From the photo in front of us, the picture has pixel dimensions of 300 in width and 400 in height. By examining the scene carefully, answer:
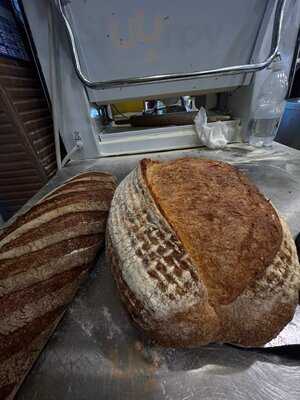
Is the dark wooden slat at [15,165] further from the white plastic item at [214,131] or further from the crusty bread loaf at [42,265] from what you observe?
the white plastic item at [214,131]

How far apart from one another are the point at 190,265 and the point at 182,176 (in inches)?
6.9

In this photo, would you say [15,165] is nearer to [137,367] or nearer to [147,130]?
[147,130]

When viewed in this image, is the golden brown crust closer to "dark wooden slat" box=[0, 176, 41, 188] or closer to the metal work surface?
the metal work surface

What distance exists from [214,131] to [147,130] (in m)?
0.30

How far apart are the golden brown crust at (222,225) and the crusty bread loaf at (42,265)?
0.56 feet

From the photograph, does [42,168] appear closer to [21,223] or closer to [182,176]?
[21,223]

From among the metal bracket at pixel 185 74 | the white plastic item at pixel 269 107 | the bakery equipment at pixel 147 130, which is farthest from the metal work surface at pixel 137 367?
the white plastic item at pixel 269 107

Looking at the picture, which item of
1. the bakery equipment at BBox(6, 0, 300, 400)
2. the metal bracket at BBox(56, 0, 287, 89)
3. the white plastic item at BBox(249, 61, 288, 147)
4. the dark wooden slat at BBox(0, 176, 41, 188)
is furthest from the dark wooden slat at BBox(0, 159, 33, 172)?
the white plastic item at BBox(249, 61, 288, 147)

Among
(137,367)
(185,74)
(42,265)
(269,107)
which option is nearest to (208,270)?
(137,367)

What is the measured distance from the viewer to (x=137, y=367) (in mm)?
294

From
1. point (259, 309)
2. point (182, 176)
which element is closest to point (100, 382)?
point (259, 309)

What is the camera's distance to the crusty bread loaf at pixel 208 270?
0.87 feet

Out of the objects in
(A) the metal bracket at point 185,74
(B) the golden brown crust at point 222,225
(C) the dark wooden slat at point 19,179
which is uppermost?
(A) the metal bracket at point 185,74

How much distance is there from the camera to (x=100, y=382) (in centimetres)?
28
